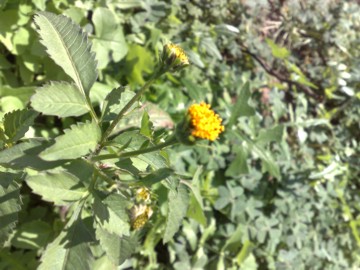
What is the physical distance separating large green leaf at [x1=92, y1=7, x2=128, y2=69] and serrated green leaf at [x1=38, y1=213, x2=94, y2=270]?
2.32 ft

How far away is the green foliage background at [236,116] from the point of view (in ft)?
4.73

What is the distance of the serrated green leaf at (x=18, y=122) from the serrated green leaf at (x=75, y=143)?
6.8 inches

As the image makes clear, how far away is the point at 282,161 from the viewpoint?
2021 millimetres

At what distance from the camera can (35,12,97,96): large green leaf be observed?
881mm

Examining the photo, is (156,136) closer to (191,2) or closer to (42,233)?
(42,233)

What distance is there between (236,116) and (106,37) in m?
0.54

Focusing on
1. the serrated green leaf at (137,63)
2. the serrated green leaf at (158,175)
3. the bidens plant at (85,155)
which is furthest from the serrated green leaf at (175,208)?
the serrated green leaf at (137,63)

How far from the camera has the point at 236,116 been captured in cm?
163

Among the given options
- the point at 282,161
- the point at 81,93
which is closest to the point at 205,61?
the point at 282,161

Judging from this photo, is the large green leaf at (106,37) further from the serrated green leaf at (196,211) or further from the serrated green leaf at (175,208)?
the serrated green leaf at (175,208)

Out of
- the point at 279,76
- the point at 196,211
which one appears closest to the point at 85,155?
the point at 196,211

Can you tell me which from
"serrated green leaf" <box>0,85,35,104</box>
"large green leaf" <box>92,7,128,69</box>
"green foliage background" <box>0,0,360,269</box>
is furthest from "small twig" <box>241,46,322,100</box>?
"serrated green leaf" <box>0,85,35,104</box>

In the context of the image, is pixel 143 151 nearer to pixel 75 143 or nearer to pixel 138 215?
pixel 75 143

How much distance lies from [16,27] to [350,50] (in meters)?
1.88
